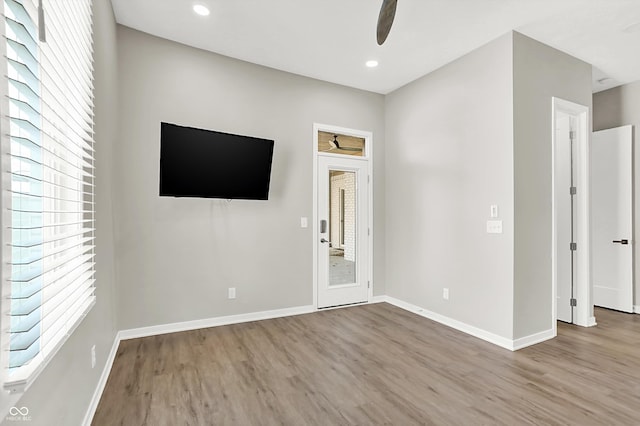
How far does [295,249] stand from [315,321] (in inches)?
36.2

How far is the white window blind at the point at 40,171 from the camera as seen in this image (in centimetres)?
99

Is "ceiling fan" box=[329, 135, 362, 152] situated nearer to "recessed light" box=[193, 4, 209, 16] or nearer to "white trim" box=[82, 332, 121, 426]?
"recessed light" box=[193, 4, 209, 16]

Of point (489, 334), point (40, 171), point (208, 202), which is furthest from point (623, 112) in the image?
point (40, 171)

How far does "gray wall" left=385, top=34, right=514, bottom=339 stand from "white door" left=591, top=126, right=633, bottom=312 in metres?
1.95

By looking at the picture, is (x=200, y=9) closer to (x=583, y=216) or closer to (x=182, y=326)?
(x=182, y=326)

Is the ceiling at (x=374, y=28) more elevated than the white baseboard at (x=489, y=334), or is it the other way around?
the ceiling at (x=374, y=28)

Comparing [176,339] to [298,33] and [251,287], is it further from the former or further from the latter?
[298,33]

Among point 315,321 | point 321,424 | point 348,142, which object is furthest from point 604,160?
→ point 321,424

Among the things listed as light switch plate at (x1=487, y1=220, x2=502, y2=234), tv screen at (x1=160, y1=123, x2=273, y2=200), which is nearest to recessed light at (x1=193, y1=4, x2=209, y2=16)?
tv screen at (x1=160, y1=123, x2=273, y2=200)

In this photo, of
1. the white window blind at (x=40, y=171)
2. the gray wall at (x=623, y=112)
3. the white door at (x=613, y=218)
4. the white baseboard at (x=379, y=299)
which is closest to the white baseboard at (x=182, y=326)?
the white window blind at (x=40, y=171)

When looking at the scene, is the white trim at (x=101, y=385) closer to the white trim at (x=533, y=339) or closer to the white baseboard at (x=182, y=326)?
the white baseboard at (x=182, y=326)

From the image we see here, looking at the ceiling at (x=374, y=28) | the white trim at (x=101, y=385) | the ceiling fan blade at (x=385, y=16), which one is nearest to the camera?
the ceiling fan blade at (x=385, y=16)

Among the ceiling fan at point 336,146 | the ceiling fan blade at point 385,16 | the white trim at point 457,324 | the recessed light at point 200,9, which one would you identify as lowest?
the white trim at point 457,324

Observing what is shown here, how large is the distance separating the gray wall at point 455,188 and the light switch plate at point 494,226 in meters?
0.05
